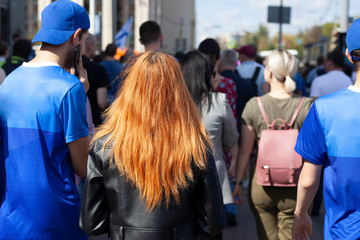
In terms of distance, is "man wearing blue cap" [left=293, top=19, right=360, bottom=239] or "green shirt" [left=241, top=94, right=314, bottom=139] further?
"green shirt" [left=241, top=94, right=314, bottom=139]

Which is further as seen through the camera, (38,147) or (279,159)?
(279,159)

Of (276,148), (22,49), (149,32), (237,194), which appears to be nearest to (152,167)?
(276,148)

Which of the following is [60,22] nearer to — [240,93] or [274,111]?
[274,111]

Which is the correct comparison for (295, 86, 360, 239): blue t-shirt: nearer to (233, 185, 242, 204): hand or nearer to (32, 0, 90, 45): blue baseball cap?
(32, 0, 90, 45): blue baseball cap

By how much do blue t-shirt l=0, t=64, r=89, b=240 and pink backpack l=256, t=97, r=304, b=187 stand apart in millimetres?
1730

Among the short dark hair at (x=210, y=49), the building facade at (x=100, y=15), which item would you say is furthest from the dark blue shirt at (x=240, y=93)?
the building facade at (x=100, y=15)

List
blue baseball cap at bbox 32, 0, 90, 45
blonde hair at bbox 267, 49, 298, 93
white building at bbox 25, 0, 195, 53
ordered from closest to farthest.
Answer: blue baseball cap at bbox 32, 0, 90, 45 → blonde hair at bbox 267, 49, 298, 93 → white building at bbox 25, 0, 195, 53

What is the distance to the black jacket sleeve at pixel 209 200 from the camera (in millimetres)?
2541

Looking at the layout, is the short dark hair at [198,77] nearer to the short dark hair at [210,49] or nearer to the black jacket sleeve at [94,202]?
the short dark hair at [210,49]

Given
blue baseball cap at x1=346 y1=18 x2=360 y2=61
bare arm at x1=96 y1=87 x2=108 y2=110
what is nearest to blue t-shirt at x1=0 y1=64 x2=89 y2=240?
blue baseball cap at x1=346 y1=18 x2=360 y2=61

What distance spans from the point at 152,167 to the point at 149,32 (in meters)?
3.77

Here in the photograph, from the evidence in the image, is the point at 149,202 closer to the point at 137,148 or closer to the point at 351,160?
the point at 137,148

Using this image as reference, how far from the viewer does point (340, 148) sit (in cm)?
249

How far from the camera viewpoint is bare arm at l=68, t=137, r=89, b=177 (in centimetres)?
274
